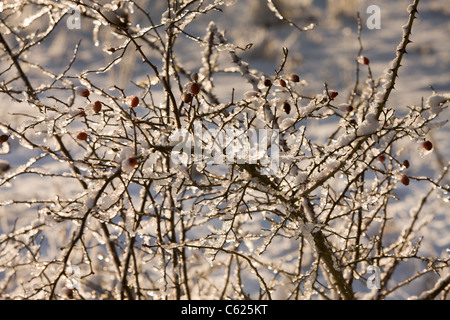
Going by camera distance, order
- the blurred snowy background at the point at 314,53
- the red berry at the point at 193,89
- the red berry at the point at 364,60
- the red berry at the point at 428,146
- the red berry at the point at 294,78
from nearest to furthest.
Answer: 1. the red berry at the point at 193,89
2. the red berry at the point at 428,146
3. the red berry at the point at 294,78
4. the red berry at the point at 364,60
5. the blurred snowy background at the point at 314,53

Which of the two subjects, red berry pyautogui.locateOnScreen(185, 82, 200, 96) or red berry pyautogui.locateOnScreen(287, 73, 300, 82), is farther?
red berry pyautogui.locateOnScreen(287, 73, 300, 82)

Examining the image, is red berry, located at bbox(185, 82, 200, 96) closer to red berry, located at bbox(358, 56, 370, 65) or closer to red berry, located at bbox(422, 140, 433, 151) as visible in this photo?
red berry, located at bbox(422, 140, 433, 151)

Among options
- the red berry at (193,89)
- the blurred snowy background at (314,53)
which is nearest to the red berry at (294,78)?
the red berry at (193,89)

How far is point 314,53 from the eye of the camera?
724cm

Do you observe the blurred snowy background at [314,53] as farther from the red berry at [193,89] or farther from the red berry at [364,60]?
the red berry at [193,89]

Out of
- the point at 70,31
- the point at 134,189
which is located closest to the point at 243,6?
the point at 70,31

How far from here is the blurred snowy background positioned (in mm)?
4875

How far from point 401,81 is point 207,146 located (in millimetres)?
5707

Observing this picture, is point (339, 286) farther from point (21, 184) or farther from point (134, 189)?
point (21, 184)

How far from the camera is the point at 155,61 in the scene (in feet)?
22.9

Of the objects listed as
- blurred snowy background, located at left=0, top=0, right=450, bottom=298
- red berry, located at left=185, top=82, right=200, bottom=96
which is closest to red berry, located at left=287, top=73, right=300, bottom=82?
red berry, located at left=185, top=82, right=200, bottom=96

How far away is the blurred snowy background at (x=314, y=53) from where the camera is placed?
4875mm

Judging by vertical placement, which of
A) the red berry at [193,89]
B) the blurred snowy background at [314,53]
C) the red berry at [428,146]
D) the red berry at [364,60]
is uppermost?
the blurred snowy background at [314,53]
